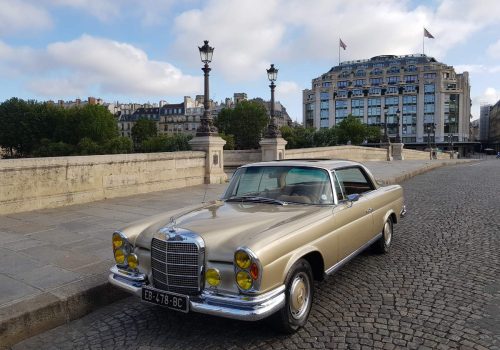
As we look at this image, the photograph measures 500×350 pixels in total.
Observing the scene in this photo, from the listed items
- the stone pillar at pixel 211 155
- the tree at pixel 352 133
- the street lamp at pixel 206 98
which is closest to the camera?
the street lamp at pixel 206 98

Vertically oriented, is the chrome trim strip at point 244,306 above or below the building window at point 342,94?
below

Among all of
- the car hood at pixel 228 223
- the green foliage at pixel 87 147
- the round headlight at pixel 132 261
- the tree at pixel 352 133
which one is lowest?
the round headlight at pixel 132 261

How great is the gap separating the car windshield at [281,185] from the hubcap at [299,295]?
3.25ft

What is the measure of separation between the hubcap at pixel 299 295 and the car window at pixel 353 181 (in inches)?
55.5

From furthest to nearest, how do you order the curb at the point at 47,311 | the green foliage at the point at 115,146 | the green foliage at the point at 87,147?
the green foliage at the point at 115,146 → the green foliage at the point at 87,147 → the curb at the point at 47,311

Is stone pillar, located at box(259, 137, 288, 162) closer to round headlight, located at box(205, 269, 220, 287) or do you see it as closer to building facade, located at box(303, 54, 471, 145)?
round headlight, located at box(205, 269, 220, 287)

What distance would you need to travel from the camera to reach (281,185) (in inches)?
188

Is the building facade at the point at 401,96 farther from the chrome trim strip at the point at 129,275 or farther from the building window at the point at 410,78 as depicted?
the chrome trim strip at the point at 129,275

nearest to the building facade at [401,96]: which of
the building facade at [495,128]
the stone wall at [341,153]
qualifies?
the building facade at [495,128]

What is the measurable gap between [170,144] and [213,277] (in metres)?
70.9

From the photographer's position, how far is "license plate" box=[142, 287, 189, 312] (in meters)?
3.25

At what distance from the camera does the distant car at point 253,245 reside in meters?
3.18

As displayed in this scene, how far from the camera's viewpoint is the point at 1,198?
26.8 ft

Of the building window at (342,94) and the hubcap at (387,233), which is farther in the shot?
the building window at (342,94)
